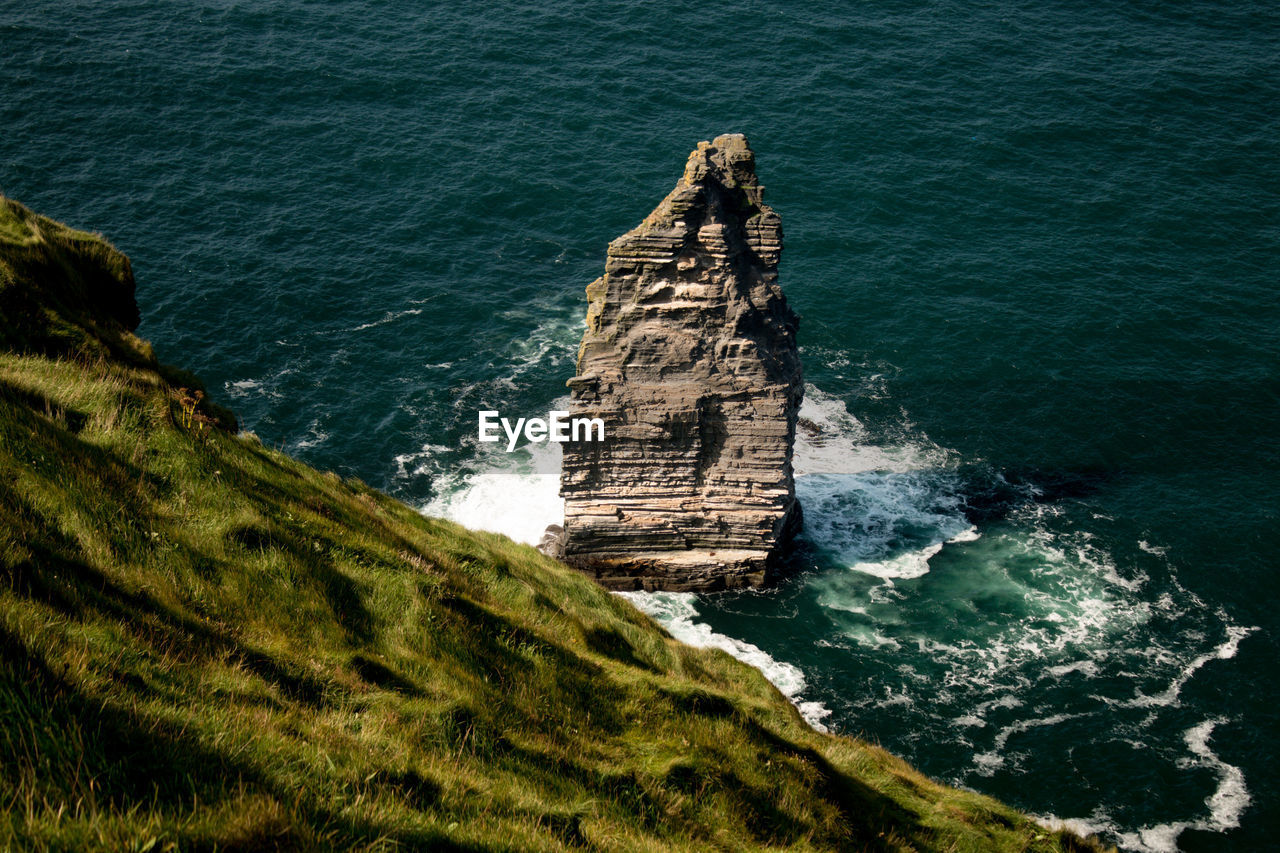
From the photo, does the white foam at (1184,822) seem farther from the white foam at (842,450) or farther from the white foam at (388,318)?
the white foam at (388,318)

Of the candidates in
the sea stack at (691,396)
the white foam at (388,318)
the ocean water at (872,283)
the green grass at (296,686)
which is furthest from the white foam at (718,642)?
the white foam at (388,318)

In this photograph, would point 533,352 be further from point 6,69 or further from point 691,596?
point 6,69

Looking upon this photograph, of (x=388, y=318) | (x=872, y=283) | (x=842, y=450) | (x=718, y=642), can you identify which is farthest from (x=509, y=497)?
(x=872, y=283)

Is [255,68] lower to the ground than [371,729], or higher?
higher

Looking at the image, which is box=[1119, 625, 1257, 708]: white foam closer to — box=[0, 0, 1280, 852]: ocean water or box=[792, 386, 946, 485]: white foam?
box=[0, 0, 1280, 852]: ocean water

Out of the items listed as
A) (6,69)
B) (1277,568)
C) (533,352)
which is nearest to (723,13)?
(533,352)

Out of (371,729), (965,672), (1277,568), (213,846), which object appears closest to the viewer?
(213,846)

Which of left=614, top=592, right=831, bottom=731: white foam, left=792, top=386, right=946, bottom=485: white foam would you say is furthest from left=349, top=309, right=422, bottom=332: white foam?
left=614, top=592, right=831, bottom=731: white foam

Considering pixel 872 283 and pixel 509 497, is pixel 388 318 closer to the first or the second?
pixel 509 497
